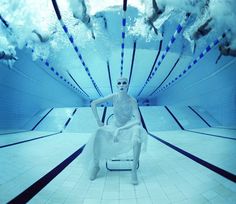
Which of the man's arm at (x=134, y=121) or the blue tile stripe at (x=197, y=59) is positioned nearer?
the man's arm at (x=134, y=121)

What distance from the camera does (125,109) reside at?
202 cm

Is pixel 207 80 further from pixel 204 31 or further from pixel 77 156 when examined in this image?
pixel 77 156

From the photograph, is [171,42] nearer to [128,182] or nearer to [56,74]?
[128,182]

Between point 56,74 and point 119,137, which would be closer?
point 119,137

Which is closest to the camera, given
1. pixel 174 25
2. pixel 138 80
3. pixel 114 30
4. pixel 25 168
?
pixel 25 168

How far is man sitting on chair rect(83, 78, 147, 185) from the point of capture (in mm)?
1761

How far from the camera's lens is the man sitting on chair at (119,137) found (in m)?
1.76

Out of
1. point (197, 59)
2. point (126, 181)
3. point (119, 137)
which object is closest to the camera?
point (126, 181)

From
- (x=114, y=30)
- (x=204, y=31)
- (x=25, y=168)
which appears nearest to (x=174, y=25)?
(x=204, y=31)

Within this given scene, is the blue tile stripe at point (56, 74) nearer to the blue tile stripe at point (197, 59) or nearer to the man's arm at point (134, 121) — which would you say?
the man's arm at point (134, 121)

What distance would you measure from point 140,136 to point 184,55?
20.7 ft

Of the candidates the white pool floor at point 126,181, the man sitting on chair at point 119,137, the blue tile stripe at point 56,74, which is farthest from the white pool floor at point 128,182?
the blue tile stripe at point 56,74

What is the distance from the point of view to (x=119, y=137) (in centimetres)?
188

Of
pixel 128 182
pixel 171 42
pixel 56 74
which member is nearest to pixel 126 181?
pixel 128 182
